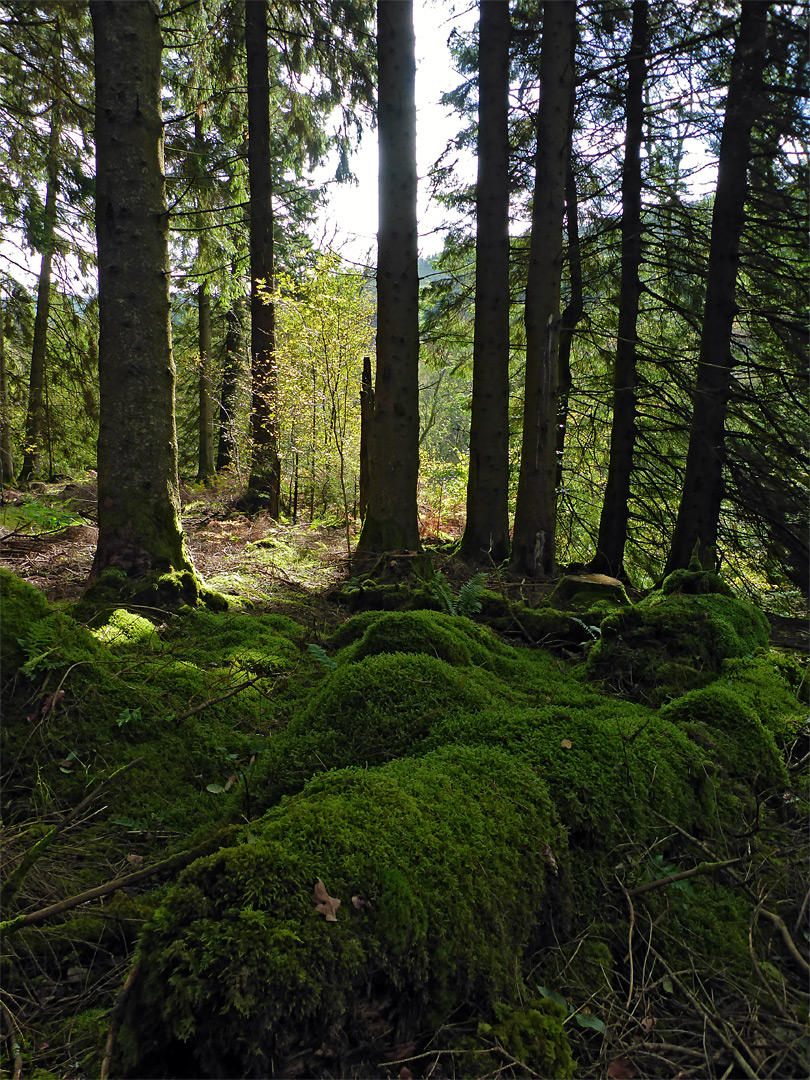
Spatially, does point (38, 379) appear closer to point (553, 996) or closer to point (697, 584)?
point (697, 584)

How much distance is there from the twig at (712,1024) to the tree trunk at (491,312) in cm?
644

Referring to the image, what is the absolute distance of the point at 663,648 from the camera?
4.13m

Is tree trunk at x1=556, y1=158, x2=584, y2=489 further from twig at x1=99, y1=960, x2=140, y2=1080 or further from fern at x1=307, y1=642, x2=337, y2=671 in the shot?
twig at x1=99, y1=960, x2=140, y2=1080

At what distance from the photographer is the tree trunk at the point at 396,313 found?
704 cm

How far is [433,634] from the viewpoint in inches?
133

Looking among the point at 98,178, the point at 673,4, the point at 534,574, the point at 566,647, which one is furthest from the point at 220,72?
the point at 566,647

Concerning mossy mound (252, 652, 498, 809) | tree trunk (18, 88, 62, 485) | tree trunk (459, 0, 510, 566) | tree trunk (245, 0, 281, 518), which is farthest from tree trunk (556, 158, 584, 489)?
tree trunk (18, 88, 62, 485)

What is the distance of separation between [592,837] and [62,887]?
187 cm

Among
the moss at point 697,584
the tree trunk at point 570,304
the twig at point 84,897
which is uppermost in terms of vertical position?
the tree trunk at point 570,304

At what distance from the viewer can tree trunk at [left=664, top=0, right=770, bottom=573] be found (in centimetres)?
673

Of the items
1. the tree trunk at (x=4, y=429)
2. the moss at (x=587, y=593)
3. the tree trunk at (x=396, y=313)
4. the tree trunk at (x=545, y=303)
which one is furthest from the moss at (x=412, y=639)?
the tree trunk at (x=4, y=429)

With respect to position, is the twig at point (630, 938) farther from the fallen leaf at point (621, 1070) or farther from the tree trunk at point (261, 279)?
the tree trunk at point (261, 279)

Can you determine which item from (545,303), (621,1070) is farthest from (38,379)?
(621,1070)

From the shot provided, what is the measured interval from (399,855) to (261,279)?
1132 centimetres
